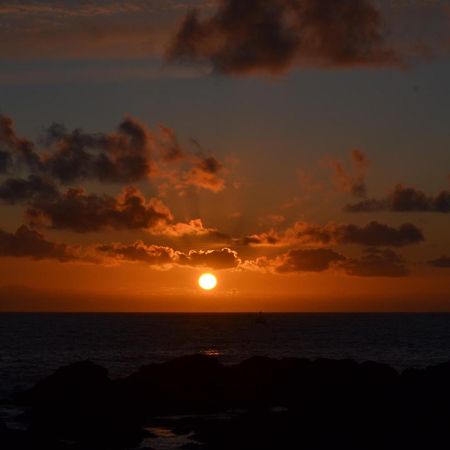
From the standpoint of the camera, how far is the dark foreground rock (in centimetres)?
4969

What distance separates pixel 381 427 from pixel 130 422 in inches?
772

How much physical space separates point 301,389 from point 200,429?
16444 millimetres

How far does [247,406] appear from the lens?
69812 millimetres

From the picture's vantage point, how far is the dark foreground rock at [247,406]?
49.7 metres

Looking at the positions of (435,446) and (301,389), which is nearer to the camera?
(435,446)

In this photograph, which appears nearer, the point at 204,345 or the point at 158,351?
the point at 158,351

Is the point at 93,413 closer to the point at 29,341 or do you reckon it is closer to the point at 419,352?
the point at 419,352

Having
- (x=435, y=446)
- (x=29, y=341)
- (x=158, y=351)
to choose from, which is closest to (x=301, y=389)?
(x=435, y=446)

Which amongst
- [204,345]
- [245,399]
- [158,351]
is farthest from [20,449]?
[204,345]

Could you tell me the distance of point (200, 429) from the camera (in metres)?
58.9

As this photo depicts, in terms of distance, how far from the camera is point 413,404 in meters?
52.7

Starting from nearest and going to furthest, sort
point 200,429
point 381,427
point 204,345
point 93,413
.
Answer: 1. point 381,427
2. point 200,429
3. point 93,413
4. point 204,345

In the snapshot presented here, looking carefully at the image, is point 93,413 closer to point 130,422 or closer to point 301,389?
point 130,422

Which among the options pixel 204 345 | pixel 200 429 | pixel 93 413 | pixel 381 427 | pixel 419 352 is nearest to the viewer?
pixel 381 427
